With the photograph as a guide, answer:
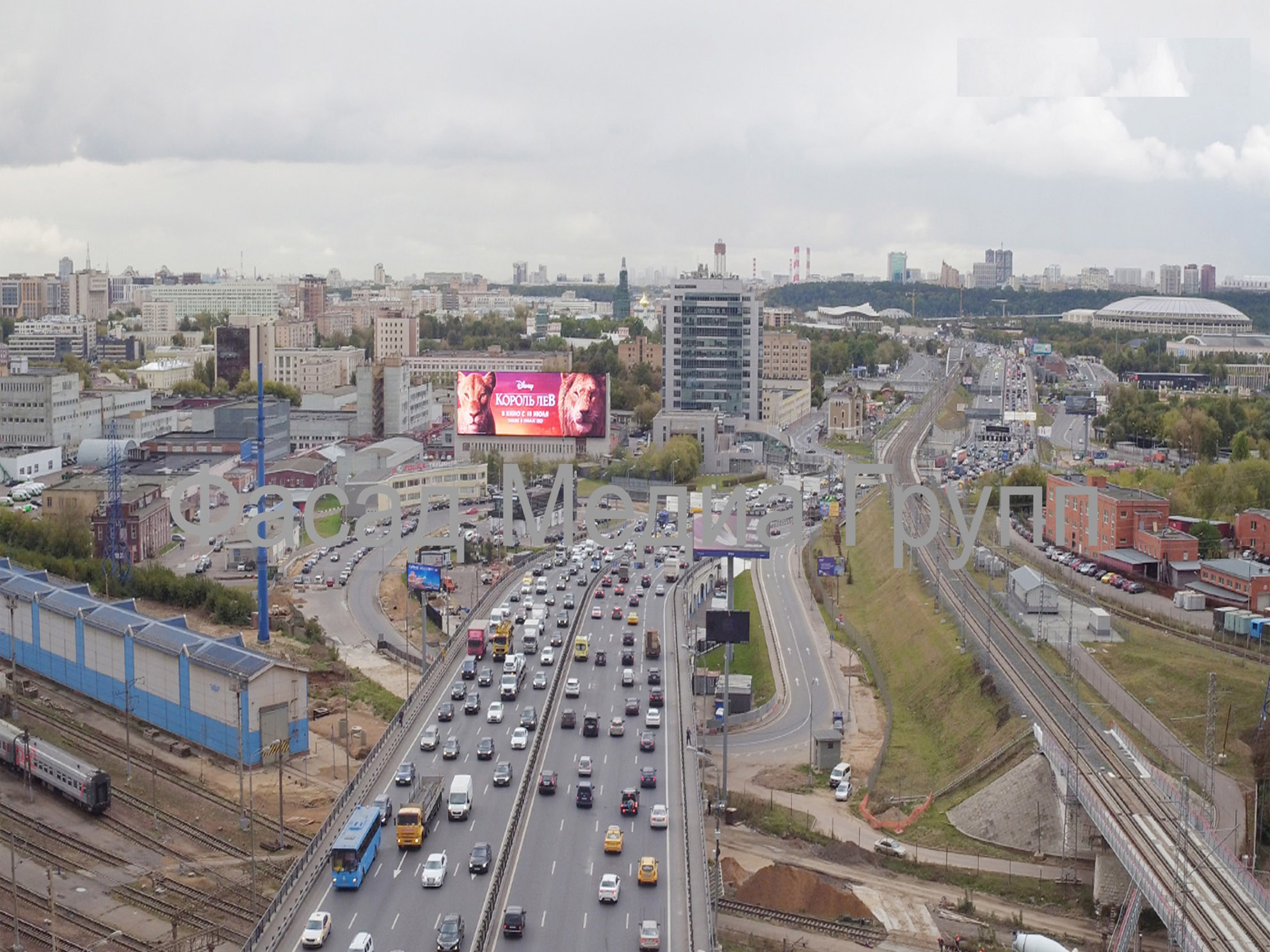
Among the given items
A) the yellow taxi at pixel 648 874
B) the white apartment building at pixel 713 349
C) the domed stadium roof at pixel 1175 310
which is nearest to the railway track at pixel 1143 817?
the yellow taxi at pixel 648 874

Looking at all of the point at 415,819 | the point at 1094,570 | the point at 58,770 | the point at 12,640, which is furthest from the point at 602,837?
the point at 1094,570

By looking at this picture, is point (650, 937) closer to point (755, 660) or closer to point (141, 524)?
point (755, 660)

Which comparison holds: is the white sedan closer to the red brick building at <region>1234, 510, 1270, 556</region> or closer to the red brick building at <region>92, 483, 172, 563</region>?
the red brick building at <region>1234, 510, 1270, 556</region>

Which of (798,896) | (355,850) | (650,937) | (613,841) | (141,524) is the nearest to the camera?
(650,937)

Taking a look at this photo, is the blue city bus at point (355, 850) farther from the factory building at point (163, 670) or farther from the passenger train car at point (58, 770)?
the factory building at point (163, 670)

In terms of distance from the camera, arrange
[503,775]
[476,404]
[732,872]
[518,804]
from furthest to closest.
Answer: [476,404], [732,872], [503,775], [518,804]

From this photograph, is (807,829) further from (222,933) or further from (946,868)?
(222,933)
